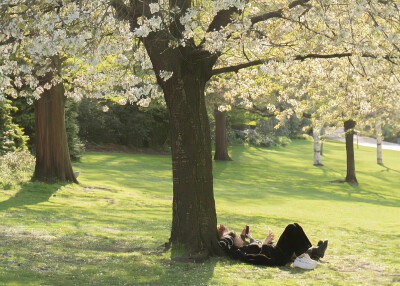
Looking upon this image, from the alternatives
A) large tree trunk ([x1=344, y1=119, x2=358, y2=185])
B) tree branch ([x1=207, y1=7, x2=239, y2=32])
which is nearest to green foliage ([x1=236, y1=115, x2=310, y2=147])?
large tree trunk ([x1=344, y1=119, x2=358, y2=185])

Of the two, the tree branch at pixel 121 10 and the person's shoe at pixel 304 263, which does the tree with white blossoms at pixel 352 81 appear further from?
the tree branch at pixel 121 10

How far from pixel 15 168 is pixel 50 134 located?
2.37 meters

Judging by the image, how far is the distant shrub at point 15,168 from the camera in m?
21.5

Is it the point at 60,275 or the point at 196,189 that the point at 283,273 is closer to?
the point at 196,189

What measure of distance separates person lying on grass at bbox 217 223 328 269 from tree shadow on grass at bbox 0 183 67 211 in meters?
8.66

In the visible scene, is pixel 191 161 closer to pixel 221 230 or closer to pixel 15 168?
pixel 221 230

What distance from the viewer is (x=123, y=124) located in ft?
148

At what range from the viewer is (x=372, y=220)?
2134 cm

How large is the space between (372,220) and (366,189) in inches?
588

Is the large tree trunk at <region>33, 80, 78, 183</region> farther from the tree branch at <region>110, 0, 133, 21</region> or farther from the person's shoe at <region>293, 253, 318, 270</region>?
the person's shoe at <region>293, 253, 318, 270</region>

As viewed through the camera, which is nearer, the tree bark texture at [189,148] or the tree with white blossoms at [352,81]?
the tree bark texture at [189,148]

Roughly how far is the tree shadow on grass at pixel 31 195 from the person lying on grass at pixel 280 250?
866 cm

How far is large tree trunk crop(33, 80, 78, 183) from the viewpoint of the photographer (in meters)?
22.3

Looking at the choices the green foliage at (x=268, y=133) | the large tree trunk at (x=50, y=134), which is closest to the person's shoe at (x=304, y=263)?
the large tree trunk at (x=50, y=134)
